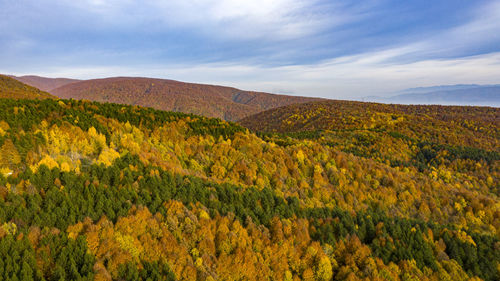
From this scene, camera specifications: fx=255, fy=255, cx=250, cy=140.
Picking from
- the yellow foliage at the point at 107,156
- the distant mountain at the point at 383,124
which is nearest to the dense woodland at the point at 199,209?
the yellow foliage at the point at 107,156

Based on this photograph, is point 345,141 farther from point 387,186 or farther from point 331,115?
point 331,115

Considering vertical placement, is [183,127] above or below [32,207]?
above

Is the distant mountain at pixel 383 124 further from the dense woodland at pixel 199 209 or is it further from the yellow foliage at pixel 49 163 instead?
the yellow foliage at pixel 49 163

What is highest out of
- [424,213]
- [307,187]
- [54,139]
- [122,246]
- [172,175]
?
[54,139]

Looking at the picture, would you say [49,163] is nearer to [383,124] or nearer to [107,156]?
[107,156]

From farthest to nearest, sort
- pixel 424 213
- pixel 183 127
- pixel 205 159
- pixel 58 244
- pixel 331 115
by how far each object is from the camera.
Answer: pixel 331 115 < pixel 183 127 < pixel 424 213 < pixel 205 159 < pixel 58 244

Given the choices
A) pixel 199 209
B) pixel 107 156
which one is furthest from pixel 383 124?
pixel 107 156

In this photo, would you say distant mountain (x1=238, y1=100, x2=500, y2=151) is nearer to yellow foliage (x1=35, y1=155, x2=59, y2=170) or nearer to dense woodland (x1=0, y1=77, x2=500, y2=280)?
dense woodland (x1=0, y1=77, x2=500, y2=280)

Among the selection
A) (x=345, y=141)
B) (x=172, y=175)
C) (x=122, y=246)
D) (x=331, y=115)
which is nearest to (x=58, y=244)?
(x=122, y=246)

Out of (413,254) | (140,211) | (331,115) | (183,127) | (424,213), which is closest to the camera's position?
(140,211)
